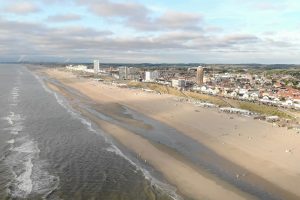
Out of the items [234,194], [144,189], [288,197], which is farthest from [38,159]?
[288,197]

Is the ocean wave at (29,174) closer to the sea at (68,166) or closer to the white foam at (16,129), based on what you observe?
the sea at (68,166)

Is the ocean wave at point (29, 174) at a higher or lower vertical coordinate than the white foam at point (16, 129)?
higher

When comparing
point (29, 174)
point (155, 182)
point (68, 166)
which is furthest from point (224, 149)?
point (29, 174)

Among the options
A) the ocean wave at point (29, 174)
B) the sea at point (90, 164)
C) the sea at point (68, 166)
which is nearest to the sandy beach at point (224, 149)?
the sea at point (90, 164)

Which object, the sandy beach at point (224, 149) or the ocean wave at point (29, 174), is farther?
the sandy beach at point (224, 149)

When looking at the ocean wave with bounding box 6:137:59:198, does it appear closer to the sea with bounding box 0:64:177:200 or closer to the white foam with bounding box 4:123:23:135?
the sea with bounding box 0:64:177:200

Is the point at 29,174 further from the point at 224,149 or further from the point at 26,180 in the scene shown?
the point at 224,149

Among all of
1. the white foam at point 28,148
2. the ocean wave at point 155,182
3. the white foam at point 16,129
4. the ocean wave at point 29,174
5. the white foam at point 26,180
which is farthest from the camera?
the white foam at point 16,129
